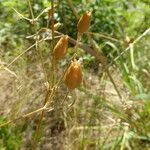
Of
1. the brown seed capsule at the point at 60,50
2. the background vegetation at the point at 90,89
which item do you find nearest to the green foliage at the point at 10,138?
the background vegetation at the point at 90,89

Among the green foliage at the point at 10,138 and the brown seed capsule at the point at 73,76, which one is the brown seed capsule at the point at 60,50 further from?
the green foliage at the point at 10,138

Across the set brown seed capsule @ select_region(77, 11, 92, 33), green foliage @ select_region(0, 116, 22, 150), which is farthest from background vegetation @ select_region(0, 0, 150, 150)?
brown seed capsule @ select_region(77, 11, 92, 33)

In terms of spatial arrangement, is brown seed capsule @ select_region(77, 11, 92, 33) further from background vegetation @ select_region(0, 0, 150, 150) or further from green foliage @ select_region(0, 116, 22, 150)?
green foliage @ select_region(0, 116, 22, 150)

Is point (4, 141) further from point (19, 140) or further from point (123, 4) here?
point (123, 4)

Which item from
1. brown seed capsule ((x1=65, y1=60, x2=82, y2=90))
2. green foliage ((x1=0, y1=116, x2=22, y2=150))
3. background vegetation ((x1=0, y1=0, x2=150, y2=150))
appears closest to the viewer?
brown seed capsule ((x1=65, y1=60, x2=82, y2=90))

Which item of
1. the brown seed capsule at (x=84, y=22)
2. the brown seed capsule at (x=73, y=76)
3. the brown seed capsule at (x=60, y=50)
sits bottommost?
the brown seed capsule at (x=73, y=76)

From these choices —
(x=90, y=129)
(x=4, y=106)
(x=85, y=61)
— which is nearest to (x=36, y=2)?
(x=85, y=61)

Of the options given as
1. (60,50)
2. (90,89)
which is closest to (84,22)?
(60,50)

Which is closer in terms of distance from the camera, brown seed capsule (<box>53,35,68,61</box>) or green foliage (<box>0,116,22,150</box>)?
brown seed capsule (<box>53,35,68,61</box>)

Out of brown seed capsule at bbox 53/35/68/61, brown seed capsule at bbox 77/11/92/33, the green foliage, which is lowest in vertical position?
the green foliage
